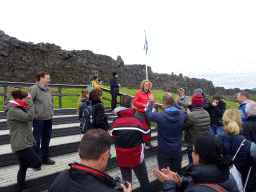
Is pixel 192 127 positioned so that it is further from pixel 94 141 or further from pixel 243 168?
pixel 94 141

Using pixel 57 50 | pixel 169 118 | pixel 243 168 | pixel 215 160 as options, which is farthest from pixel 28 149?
pixel 57 50

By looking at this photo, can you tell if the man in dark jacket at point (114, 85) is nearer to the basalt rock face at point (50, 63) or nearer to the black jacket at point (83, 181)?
the black jacket at point (83, 181)

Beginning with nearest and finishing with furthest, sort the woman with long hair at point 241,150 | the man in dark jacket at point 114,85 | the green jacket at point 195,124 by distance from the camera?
1. the woman with long hair at point 241,150
2. the green jacket at point 195,124
3. the man in dark jacket at point 114,85

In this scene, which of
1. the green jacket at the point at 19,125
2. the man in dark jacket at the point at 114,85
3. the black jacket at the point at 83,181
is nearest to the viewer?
the black jacket at the point at 83,181

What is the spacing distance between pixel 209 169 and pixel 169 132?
1.58 metres

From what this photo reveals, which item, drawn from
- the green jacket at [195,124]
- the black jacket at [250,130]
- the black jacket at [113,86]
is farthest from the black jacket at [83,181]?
the black jacket at [113,86]

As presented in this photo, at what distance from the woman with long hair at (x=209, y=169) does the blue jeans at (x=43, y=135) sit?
284 centimetres

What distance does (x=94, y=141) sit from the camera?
52.2 inches

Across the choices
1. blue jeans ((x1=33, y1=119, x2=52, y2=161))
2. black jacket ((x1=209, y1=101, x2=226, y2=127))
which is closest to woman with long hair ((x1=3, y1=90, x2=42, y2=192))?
blue jeans ((x1=33, y1=119, x2=52, y2=161))

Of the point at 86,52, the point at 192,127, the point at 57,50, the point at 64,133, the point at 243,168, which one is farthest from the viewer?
the point at 86,52

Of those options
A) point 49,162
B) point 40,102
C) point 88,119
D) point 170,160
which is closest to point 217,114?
point 170,160

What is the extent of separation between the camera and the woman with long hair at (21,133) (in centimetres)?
276

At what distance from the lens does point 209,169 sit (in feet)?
4.58

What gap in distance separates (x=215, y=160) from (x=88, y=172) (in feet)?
3.26
